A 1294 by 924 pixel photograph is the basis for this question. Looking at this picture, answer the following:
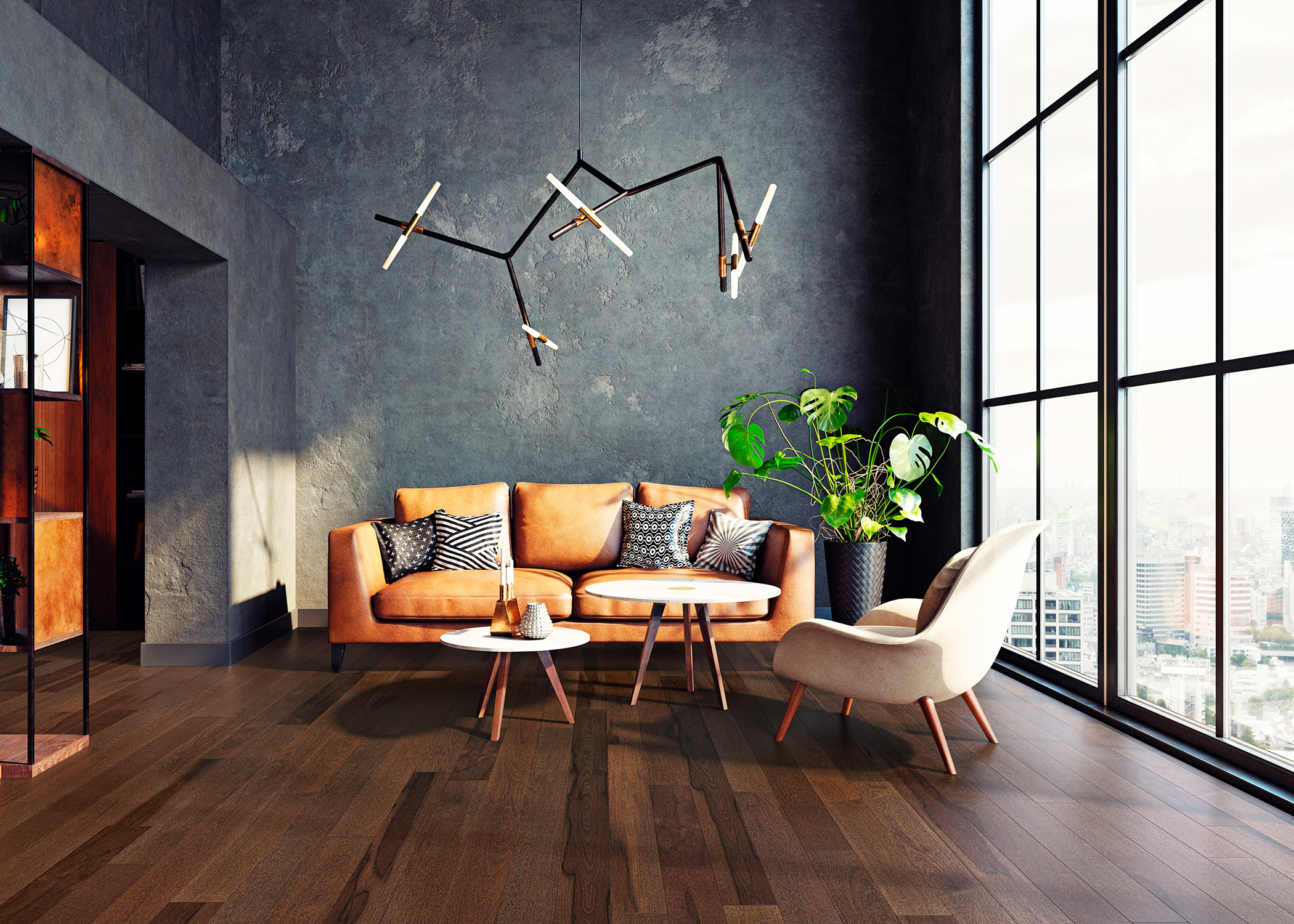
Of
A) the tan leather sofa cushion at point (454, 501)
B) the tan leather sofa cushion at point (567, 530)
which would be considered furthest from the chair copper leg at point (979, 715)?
the tan leather sofa cushion at point (454, 501)

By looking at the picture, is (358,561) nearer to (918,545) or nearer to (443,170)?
(443,170)

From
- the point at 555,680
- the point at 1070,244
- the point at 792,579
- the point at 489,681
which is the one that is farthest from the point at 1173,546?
the point at 489,681

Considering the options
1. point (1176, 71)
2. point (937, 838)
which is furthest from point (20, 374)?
point (1176, 71)

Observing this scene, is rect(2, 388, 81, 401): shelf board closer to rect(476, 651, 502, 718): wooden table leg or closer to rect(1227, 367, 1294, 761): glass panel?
rect(476, 651, 502, 718): wooden table leg

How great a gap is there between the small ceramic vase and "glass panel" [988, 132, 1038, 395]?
2.73 meters

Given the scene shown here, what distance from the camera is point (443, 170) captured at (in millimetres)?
5656

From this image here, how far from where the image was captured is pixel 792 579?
4445 millimetres

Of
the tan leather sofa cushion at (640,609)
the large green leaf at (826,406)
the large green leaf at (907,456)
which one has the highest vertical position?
the large green leaf at (826,406)

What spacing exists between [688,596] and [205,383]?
2.83 m

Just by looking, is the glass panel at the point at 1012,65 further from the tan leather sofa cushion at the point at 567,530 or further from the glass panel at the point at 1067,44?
the tan leather sofa cushion at the point at 567,530

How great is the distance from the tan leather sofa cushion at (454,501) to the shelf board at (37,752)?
2115 millimetres

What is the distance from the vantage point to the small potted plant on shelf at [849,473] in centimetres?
481

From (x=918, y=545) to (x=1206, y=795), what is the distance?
2.94 meters

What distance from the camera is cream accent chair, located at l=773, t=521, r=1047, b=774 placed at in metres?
2.92
